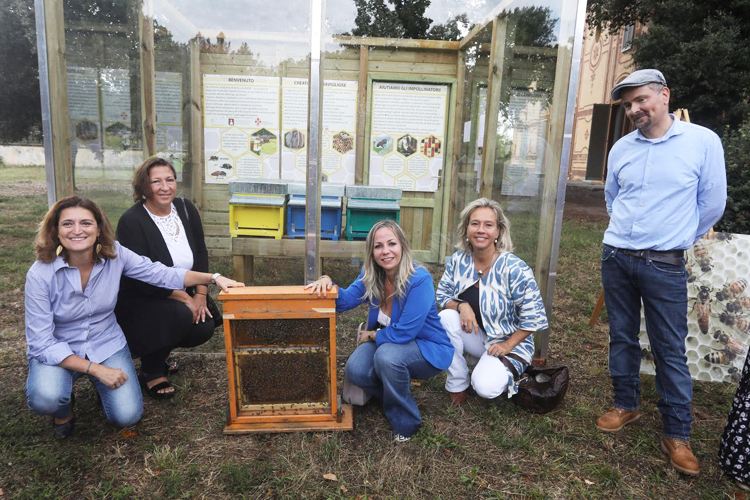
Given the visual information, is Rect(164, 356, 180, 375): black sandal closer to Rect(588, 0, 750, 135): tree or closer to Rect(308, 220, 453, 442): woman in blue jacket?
Rect(308, 220, 453, 442): woman in blue jacket

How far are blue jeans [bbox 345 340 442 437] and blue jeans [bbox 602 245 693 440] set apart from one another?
111 centimetres

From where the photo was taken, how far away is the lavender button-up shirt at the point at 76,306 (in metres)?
2.47

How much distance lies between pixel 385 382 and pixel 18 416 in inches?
83.5

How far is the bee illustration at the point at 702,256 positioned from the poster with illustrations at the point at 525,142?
1123 mm

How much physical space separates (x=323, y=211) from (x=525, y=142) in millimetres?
1805

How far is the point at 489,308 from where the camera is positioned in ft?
10.0

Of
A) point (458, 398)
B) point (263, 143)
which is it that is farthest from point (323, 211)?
point (458, 398)

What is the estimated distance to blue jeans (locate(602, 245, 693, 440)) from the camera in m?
2.55

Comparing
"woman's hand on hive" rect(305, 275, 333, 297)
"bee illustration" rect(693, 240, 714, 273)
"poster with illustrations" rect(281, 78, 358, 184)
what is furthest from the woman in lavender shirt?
"bee illustration" rect(693, 240, 714, 273)

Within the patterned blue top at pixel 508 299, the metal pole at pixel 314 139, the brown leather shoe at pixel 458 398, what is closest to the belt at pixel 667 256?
the patterned blue top at pixel 508 299

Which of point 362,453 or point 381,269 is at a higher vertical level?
point 381,269

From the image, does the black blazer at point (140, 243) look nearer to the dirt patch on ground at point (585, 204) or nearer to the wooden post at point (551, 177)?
the wooden post at point (551, 177)

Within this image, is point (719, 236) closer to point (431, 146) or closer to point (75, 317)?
point (431, 146)

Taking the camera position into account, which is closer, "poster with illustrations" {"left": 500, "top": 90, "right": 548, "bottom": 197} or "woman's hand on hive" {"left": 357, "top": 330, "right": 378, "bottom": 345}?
"woman's hand on hive" {"left": 357, "top": 330, "right": 378, "bottom": 345}
